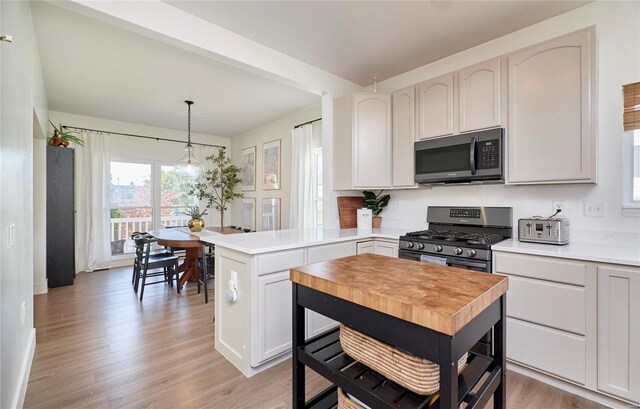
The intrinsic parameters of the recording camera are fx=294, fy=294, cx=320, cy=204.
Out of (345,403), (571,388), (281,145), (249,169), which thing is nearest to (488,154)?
(571,388)

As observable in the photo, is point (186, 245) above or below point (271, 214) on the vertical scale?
below

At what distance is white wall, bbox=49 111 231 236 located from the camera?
4.90 m

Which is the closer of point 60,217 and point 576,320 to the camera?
point 576,320

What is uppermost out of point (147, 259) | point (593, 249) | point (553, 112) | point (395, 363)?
point (553, 112)

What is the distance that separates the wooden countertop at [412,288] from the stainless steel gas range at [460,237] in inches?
42.2

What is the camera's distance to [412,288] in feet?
3.32

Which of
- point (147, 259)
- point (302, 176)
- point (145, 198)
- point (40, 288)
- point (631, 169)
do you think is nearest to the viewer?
point (631, 169)

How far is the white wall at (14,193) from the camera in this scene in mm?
1435

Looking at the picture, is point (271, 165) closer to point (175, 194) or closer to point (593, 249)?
point (175, 194)

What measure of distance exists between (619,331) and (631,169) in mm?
1139

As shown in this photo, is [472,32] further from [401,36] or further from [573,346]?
[573,346]

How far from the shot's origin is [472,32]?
2496 mm

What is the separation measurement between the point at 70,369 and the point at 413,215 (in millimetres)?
3261

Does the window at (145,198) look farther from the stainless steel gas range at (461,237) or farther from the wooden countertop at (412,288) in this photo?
the wooden countertop at (412,288)
